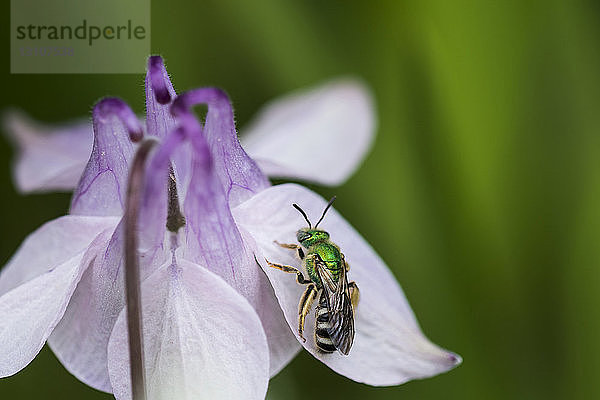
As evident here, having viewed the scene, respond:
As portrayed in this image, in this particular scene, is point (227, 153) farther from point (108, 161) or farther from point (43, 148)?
point (43, 148)

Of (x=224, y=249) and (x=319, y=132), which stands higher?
(x=319, y=132)

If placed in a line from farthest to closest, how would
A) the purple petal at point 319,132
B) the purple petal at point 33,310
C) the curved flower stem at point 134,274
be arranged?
1. the purple petal at point 319,132
2. the purple petal at point 33,310
3. the curved flower stem at point 134,274

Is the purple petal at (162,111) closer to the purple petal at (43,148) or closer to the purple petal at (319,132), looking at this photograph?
the purple petal at (319,132)

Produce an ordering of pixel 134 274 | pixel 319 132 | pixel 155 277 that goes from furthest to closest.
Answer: pixel 319 132 < pixel 155 277 < pixel 134 274

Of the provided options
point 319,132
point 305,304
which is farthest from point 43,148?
point 305,304

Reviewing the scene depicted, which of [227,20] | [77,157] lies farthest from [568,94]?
[77,157]

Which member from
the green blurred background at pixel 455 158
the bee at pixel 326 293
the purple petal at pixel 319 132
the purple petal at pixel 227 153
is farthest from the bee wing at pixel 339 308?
the green blurred background at pixel 455 158
